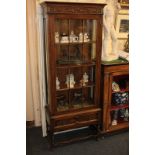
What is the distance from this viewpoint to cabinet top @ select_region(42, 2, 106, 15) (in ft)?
6.84

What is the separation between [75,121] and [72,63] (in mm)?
753

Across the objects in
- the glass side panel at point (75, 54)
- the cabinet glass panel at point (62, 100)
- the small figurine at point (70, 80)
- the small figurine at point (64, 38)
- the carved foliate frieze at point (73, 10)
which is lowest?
the cabinet glass panel at point (62, 100)

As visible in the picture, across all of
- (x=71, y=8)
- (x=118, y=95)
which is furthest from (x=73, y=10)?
(x=118, y=95)

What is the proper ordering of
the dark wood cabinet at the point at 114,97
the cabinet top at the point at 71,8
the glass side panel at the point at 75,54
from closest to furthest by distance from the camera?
the cabinet top at the point at 71,8 < the glass side panel at the point at 75,54 < the dark wood cabinet at the point at 114,97

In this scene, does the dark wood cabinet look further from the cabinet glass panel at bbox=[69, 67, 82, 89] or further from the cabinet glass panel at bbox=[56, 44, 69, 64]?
the cabinet glass panel at bbox=[56, 44, 69, 64]

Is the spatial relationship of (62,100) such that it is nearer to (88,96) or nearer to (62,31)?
(88,96)

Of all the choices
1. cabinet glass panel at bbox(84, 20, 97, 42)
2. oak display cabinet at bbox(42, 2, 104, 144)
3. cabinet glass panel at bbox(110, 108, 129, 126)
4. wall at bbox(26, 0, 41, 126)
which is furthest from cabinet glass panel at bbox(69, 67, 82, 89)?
cabinet glass panel at bbox(110, 108, 129, 126)

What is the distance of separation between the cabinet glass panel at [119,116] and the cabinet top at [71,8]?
145 cm

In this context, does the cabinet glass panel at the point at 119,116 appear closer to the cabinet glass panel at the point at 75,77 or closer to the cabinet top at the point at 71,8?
the cabinet glass panel at the point at 75,77

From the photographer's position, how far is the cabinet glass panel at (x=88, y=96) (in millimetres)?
2603

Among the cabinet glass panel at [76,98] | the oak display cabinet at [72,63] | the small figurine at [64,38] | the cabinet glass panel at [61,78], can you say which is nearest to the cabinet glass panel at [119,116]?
the oak display cabinet at [72,63]

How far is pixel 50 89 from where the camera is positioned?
235cm
